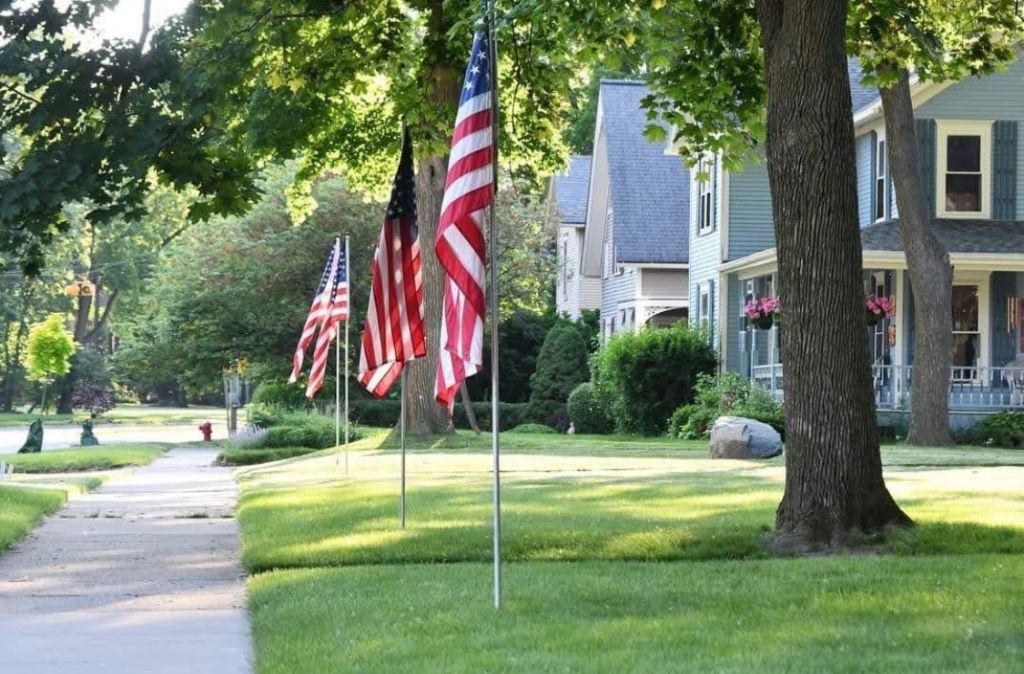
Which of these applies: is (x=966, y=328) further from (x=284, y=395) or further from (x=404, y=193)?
(x=284, y=395)

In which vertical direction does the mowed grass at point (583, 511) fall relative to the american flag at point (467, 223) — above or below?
below

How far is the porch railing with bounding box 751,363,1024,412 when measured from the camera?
104 ft

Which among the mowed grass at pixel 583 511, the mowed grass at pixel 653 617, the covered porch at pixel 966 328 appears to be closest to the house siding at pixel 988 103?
the covered porch at pixel 966 328

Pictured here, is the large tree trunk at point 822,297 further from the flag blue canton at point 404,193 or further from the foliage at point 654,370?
the foliage at point 654,370

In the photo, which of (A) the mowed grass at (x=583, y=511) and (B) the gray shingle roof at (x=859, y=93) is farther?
(B) the gray shingle roof at (x=859, y=93)

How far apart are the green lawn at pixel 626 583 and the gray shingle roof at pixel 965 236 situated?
40.8 feet

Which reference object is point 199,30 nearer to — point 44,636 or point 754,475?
point 44,636

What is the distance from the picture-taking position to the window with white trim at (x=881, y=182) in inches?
1341

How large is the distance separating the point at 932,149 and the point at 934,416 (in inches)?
285

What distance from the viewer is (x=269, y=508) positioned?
59.1 ft

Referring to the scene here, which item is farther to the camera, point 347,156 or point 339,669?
point 347,156

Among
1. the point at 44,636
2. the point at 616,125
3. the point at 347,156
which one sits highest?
the point at 616,125

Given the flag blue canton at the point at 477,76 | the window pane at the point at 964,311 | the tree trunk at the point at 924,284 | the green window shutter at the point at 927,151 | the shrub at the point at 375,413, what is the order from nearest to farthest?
the flag blue canton at the point at 477,76 < the tree trunk at the point at 924,284 < the window pane at the point at 964,311 < the green window shutter at the point at 927,151 < the shrub at the point at 375,413

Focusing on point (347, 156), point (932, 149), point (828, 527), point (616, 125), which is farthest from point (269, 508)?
point (616, 125)
